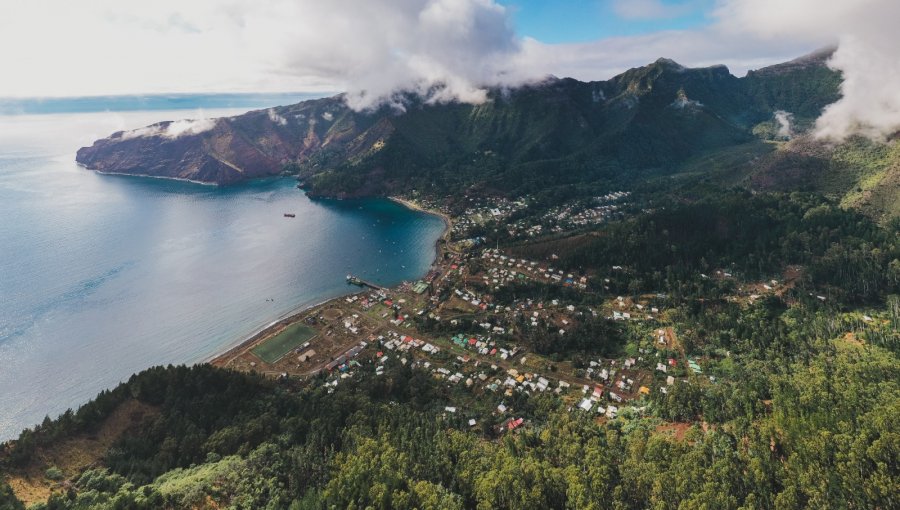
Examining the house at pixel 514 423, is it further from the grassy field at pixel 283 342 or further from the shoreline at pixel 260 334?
the shoreline at pixel 260 334

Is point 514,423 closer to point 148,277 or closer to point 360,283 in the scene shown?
point 360,283

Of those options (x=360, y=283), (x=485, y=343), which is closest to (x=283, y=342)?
(x=360, y=283)

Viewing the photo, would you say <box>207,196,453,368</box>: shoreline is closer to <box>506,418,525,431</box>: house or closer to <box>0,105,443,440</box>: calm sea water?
<box>0,105,443,440</box>: calm sea water

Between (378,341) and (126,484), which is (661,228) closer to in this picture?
(378,341)

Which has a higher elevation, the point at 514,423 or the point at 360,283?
the point at 360,283

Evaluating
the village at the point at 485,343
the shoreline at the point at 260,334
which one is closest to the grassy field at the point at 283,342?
the village at the point at 485,343
